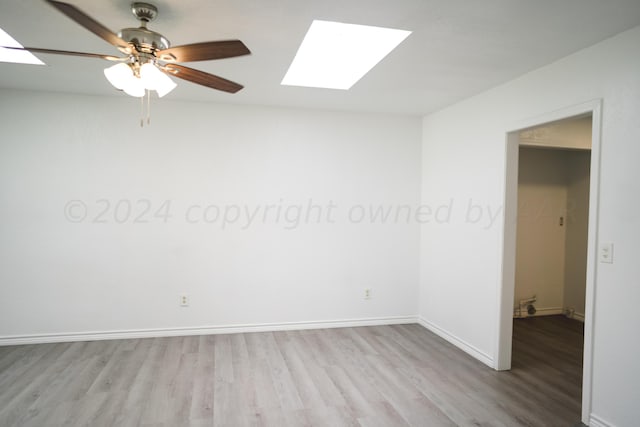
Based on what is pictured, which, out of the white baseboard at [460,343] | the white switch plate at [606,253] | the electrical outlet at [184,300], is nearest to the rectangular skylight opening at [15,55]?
the electrical outlet at [184,300]

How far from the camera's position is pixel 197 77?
2.28 metres

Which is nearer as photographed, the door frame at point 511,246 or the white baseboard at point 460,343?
the door frame at point 511,246

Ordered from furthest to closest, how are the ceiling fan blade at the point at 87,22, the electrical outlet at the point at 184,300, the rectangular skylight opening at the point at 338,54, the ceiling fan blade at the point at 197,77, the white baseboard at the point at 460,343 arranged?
the electrical outlet at the point at 184,300, the white baseboard at the point at 460,343, the rectangular skylight opening at the point at 338,54, the ceiling fan blade at the point at 197,77, the ceiling fan blade at the point at 87,22

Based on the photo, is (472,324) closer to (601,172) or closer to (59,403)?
(601,172)

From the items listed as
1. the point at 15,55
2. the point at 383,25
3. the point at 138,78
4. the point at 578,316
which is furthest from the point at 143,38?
the point at 578,316

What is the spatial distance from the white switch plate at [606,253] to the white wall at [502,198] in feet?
0.11

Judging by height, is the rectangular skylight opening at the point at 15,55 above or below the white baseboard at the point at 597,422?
above

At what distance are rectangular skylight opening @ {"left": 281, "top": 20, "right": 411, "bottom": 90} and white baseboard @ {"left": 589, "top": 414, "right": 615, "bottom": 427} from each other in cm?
265

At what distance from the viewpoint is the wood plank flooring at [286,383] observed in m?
2.60

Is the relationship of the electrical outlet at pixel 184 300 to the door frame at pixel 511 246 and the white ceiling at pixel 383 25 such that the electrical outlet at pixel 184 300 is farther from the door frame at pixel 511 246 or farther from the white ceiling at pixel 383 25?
the door frame at pixel 511 246

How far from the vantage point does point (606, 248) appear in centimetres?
242

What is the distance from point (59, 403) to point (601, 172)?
12.7ft

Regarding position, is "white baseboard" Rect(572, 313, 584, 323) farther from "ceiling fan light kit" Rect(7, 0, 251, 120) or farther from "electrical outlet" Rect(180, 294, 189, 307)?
"ceiling fan light kit" Rect(7, 0, 251, 120)

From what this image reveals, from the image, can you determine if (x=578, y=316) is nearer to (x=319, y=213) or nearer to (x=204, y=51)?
(x=319, y=213)
